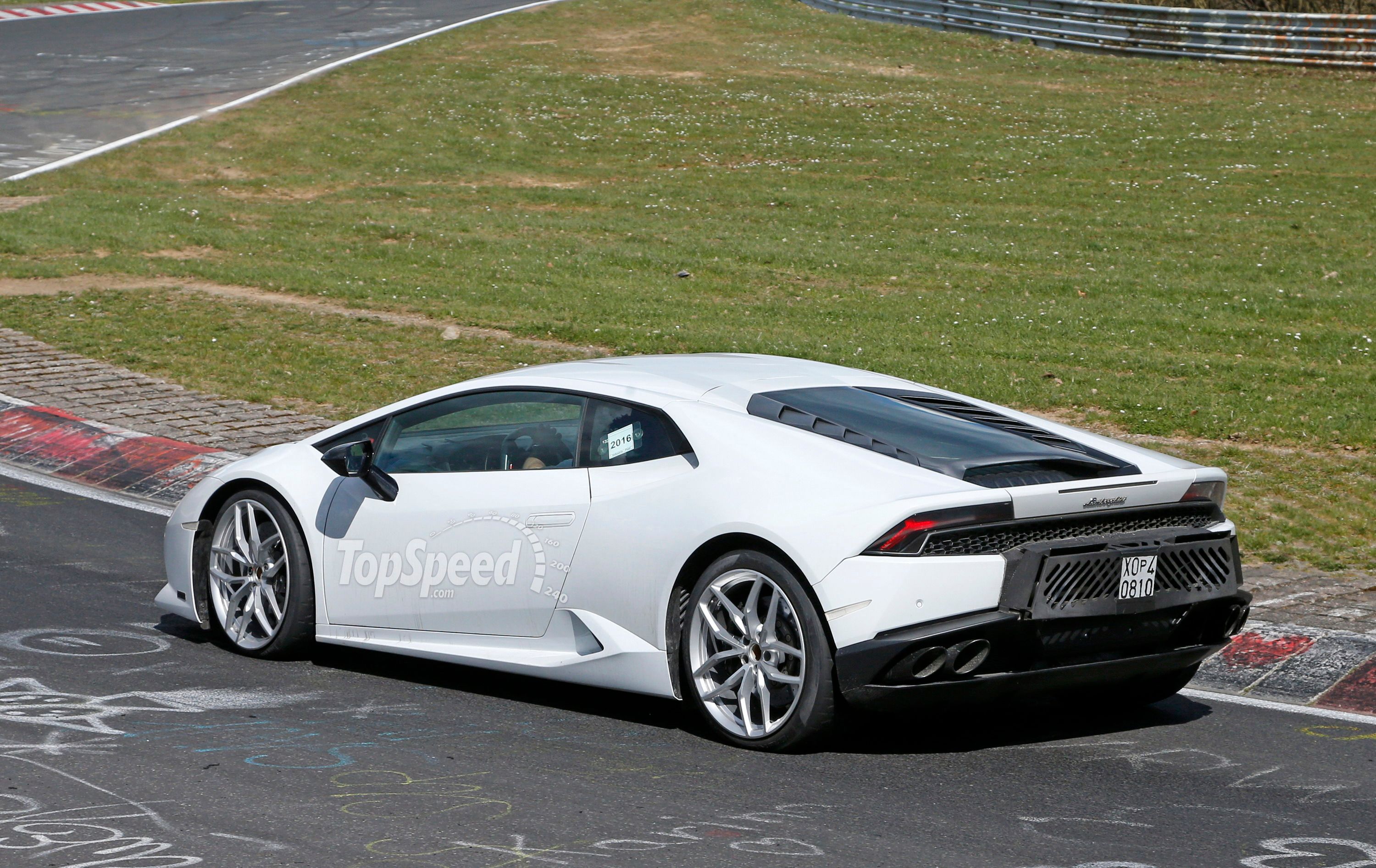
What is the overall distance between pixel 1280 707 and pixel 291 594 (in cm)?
404

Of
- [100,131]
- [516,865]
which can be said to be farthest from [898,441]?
[100,131]

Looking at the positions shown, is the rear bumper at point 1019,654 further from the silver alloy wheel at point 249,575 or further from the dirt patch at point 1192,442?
the dirt patch at point 1192,442

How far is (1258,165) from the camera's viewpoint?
24375 millimetres

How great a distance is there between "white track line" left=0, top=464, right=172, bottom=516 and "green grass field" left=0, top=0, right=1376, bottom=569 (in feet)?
8.15

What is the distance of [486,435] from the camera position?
6613 millimetres

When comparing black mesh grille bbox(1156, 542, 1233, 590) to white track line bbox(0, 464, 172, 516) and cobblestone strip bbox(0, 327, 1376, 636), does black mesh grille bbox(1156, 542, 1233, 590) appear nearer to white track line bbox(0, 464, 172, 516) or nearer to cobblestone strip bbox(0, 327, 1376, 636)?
cobblestone strip bbox(0, 327, 1376, 636)

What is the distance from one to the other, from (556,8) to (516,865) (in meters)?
40.9

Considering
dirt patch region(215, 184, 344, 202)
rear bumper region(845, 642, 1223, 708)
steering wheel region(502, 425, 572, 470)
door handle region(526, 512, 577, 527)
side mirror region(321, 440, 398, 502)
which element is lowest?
rear bumper region(845, 642, 1223, 708)

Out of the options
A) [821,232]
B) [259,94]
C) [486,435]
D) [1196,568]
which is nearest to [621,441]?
[486,435]

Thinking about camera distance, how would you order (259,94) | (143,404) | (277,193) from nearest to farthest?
(143,404) → (277,193) → (259,94)

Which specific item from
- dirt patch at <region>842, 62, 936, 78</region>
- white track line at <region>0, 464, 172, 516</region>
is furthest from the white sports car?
dirt patch at <region>842, 62, 936, 78</region>

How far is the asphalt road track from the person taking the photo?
464 cm

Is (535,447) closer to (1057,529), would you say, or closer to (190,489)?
(1057,529)

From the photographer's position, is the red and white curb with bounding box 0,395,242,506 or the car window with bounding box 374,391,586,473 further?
the red and white curb with bounding box 0,395,242,506
